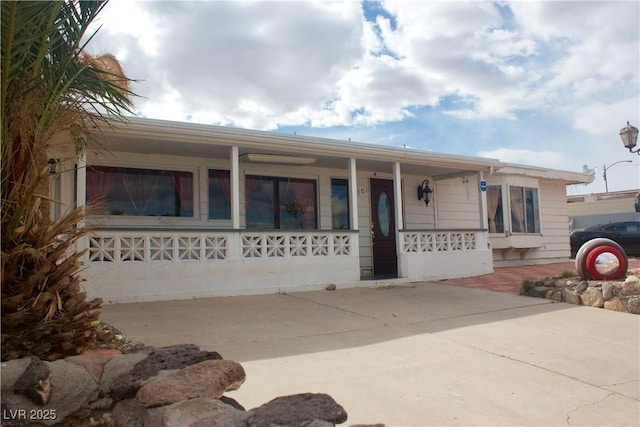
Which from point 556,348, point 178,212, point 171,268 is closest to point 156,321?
point 171,268

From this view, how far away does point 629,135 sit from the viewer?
34.1ft

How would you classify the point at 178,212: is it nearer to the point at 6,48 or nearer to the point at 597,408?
the point at 6,48

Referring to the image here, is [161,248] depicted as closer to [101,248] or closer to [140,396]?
[101,248]

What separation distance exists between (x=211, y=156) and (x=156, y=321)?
4312 mm

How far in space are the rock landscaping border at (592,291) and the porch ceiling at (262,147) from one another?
12.0ft

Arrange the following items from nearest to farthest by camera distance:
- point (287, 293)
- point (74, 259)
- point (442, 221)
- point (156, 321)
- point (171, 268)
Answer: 1. point (74, 259)
2. point (156, 321)
3. point (171, 268)
4. point (287, 293)
5. point (442, 221)

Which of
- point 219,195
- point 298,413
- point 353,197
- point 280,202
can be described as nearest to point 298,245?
point 353,197

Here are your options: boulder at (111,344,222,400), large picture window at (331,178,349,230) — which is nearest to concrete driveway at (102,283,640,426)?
boulder at (111,344,222,400)

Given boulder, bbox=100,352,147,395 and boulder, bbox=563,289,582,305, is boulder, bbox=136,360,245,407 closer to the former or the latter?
boulder, bbox=100,352,147,395

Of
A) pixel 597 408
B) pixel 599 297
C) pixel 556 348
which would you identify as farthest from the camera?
pixel 599 297

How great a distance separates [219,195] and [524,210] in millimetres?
8735

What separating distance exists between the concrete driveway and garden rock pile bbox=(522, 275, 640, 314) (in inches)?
9.0

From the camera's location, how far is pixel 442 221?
41.1 feet

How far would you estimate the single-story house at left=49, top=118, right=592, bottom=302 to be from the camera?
293 inches
